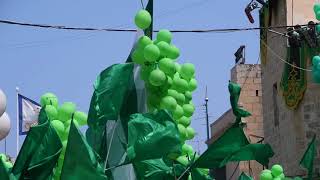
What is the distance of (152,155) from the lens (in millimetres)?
10195

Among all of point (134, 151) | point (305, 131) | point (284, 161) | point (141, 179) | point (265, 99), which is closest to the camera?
point (134, 151)

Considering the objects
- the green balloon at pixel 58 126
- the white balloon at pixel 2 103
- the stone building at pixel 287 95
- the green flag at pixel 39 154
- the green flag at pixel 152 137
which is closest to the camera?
the white balloon at pixel 2 103

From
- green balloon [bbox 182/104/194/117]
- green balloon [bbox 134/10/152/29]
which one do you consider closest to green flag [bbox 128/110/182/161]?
green balloon [bbox 134/10/152/29]

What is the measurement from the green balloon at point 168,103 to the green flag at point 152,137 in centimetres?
70

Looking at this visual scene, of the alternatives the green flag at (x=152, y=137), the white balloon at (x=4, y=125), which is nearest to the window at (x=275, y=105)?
the green flag at (x=152, y=137)

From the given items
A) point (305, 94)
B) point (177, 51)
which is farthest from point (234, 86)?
point (305, 94)

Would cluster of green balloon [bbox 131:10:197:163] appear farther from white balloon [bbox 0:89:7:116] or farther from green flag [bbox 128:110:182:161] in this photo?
white balloon [bbox 0:89:7:116]

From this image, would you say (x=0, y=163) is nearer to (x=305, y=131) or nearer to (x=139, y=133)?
(x=139, y=133)

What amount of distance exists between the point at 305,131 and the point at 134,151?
28.6ft

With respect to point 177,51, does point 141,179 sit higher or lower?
lower

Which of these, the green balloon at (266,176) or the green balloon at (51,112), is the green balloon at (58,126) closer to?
the green balloon at (51,112)

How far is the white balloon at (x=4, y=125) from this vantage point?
957 centimetres

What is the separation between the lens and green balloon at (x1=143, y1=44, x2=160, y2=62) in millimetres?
10742

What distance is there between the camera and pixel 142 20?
10.9 m
